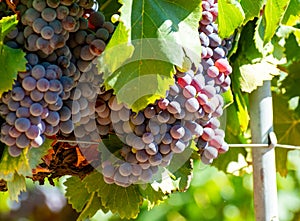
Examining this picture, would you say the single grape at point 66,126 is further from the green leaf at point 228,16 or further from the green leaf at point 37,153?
the green leaf at point 228,16

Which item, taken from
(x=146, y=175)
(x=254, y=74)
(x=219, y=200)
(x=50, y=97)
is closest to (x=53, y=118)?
(x=50, y=97)

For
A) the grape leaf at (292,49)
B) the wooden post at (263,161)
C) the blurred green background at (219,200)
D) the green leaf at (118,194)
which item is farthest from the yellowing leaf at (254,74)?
the blurred green background at (219,200)

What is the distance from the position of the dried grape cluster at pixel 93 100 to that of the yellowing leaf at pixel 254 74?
167mm

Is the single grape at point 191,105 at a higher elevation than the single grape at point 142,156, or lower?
higher

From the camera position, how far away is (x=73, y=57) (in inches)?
26.3

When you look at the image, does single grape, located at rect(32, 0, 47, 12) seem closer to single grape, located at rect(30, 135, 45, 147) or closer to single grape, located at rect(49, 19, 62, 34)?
single grape, located at rect(49, 19, 62, 34)

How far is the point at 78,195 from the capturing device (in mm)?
857

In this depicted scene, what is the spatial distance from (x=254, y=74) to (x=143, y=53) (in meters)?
0.34

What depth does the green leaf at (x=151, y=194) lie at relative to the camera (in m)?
0.78

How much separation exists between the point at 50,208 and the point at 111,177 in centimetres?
216

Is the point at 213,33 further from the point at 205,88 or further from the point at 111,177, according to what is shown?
the point at 111,177

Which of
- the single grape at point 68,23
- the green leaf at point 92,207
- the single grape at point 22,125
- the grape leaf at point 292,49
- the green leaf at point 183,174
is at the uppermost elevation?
the single grape at point 68,23

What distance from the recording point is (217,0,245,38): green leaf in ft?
2.46

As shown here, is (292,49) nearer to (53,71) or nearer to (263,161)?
(263,161)
